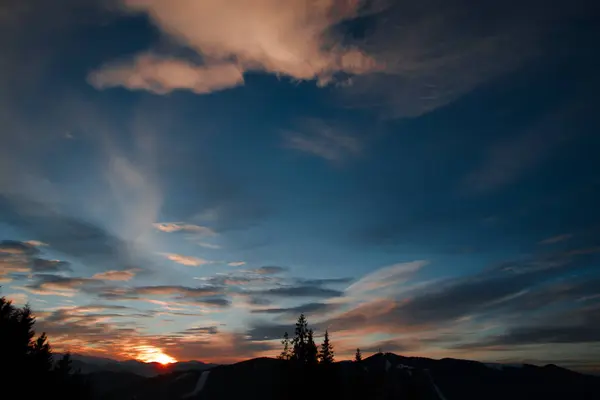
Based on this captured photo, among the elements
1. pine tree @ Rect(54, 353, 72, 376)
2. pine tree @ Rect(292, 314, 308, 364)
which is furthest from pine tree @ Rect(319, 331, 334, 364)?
pine tree @ Rect(54, 353, 72, 376)

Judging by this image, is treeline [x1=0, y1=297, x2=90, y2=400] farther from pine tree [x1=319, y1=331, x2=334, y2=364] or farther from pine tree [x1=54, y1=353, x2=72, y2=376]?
pine tree [x1=319, y1=331, x2=334, y2=364]

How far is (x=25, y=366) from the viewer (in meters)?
46.6

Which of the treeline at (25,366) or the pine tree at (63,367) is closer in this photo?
the treeline at (25,366)

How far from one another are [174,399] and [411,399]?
159279mm

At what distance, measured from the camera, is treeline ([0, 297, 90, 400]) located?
43438 millimetres

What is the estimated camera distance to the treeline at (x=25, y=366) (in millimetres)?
43438

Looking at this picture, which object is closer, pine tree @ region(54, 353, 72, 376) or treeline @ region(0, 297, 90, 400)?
treeline @ region(0, 297, 90, 400)

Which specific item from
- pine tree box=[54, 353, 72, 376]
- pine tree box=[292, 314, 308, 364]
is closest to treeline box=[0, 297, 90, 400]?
pine tree box=[54, 353, 72, 376]

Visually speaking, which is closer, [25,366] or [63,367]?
[25,366]

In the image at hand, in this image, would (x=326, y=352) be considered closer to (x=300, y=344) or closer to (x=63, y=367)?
(x=300, y=344)

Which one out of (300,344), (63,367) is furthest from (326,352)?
(63,367)

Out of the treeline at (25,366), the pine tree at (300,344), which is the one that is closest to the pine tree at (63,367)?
the treeline at (25,366)

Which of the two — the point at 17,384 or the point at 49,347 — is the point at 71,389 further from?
the point at 17,384

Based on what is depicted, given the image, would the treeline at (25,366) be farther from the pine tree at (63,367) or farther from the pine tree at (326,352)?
the pine tree at (326,352)
